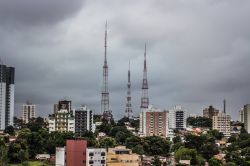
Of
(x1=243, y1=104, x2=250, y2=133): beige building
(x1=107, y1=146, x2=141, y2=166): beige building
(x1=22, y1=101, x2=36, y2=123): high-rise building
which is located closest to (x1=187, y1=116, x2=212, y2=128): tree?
(x1=243, y1=104, x2=250, y2=133): beige building

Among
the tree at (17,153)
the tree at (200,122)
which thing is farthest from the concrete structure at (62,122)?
the tree at (200,122)

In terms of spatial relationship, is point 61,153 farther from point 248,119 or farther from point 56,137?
point 248,119

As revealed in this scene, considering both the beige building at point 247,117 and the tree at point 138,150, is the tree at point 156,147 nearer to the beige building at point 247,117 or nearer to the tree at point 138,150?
the tree at point 138,150

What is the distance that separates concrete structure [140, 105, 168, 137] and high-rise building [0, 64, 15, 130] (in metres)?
21.0

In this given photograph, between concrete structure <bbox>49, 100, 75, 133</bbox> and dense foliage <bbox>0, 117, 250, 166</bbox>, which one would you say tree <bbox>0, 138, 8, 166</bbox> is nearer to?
dense foliage <bbox>0, 117, 250, 166</bbox>

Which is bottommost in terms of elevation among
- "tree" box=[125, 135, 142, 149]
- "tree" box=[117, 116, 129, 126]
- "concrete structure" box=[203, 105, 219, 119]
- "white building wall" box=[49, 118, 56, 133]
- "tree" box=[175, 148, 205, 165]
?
"tree" box=[175, 148, 205, 165]

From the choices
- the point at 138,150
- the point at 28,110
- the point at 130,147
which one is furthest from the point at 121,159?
the point at 28,110

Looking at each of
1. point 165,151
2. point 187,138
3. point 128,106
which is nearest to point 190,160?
point 165,151

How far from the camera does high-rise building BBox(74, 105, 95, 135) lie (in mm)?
75562

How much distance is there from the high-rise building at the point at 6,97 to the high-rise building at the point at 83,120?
Result: 10.2m

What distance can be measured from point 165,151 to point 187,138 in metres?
6.93

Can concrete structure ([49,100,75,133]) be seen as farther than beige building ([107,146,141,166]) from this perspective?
Yes

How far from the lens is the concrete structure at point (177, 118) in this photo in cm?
10112

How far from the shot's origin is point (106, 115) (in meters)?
91.5
